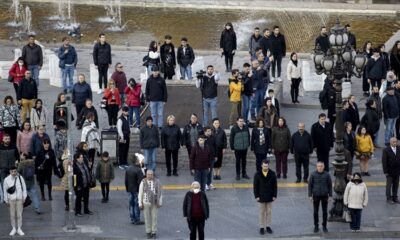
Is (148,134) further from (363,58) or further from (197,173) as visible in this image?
(363,58)

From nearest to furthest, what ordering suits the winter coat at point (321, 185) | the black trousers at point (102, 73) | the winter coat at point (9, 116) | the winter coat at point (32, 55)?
the winter coat at point (321, 185)
the winter coat at point (9, 116)
the winter coat at point (32, 55)
the black trousers at point (102, 73)

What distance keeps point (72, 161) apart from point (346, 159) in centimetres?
554

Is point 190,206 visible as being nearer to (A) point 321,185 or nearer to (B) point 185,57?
(A) point 321,185

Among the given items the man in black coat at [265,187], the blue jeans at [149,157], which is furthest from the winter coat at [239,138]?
the man in black coat at [265,187]

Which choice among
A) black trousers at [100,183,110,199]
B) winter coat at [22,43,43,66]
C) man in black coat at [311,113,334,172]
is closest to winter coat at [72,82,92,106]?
winter coat at [22,43,43,66]

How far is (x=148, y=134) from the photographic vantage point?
117 ft

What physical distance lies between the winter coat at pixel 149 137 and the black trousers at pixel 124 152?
882mm

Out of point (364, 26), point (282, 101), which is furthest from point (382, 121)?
point (364, 26)

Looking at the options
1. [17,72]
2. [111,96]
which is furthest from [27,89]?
[111,96]

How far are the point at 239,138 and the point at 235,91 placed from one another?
2.83 metres

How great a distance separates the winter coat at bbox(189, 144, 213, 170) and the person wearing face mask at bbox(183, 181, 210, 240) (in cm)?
325

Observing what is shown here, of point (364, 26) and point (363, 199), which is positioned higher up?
point (364, 26)

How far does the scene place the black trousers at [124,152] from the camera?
36594mm

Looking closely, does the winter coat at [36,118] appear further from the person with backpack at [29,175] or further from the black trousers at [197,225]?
the black trousers at [197,225]
